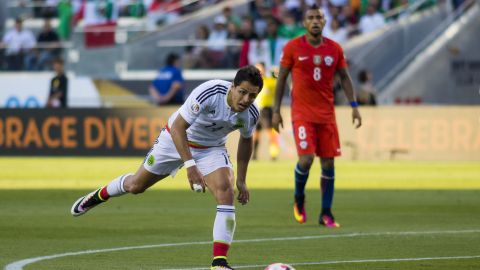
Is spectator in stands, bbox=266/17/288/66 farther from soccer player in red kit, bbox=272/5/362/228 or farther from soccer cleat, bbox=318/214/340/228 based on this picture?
soccer cleat, bbox=318/214/340/228

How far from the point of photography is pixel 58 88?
30203 mm

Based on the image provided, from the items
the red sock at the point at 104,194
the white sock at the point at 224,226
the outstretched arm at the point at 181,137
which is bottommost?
the red sock at the point at 104,194

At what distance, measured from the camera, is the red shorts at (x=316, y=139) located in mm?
13969

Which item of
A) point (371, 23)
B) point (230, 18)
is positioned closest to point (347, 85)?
point (371, 23)

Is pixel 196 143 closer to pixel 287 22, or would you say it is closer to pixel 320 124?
pixel 320 124

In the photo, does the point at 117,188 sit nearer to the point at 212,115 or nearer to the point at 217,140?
the point at 217,140

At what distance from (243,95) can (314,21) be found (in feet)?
14.0

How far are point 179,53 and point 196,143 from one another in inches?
864

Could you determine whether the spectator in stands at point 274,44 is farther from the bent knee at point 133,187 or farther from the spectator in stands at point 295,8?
the bent knee at point 133,187

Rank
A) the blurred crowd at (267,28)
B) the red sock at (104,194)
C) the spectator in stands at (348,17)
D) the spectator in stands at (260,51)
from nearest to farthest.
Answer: the red sock at (104,194), the spectator in stands at (260,51), the blurred crowd at (267,28), the spectator in stands at (348,17)

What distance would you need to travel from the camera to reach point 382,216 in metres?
15.1

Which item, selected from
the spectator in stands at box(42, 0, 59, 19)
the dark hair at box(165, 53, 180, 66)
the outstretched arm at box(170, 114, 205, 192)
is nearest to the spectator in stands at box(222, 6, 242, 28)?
the dark hair at box(165, 53, 180, 66)

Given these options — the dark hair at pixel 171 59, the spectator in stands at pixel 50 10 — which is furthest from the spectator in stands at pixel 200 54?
the spectator in stands at pixel 50 10

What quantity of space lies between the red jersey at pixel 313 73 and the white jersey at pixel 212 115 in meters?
3.55
